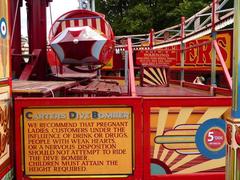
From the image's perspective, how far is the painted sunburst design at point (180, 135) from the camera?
146 inches

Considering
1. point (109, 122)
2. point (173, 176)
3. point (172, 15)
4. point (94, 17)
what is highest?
point (172, 15)

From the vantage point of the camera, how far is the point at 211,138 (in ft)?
12.5

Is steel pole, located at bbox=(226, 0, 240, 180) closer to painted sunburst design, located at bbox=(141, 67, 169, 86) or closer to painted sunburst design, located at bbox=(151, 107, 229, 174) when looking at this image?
painted sunburst design, located at bbox=(151, 107, 229, 174)

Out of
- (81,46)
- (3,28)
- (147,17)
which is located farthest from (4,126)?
(147,17)

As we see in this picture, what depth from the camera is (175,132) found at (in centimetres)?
375

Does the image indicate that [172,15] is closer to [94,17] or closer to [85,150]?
[94,17]

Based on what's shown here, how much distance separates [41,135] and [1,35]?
0.94 metres

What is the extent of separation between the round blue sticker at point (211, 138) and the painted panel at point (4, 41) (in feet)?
5.96

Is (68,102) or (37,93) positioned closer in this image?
(68,102)

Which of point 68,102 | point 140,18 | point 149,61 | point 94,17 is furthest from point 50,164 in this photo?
point 140,18

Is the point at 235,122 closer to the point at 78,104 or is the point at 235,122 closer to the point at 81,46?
the point at 78,104

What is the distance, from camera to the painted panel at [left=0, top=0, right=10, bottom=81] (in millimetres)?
3379

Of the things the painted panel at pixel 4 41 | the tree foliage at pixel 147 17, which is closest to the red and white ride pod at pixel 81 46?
the painted panel at pixel 4 41

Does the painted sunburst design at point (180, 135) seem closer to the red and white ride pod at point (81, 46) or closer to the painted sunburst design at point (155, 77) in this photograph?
the red and white ride pod at point (81, 46)
